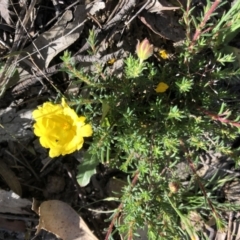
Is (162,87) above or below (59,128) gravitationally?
above

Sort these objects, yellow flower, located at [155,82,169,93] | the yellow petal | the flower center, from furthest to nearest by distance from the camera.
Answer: yellow flower, located at [155,82,169,93]
the flower center
the yellow petal

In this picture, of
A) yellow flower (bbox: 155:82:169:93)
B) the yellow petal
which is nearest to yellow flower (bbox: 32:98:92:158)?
the yellow petal

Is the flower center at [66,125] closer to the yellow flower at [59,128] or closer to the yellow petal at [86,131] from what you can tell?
the yellow flower at [59,128]

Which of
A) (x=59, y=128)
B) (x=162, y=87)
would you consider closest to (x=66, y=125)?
(x=59, y=128)

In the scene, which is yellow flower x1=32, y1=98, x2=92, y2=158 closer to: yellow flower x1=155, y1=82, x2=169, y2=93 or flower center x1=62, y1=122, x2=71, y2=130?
flower center x1=62, y1=122, x2=71, y2=130

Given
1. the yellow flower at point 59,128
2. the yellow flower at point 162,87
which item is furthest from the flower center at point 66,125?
the yellow flower at point 162,87

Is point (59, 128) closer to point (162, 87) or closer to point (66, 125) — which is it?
point (66, 125)

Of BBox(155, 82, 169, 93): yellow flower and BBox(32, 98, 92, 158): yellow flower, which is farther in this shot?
BBox(155, 82, 169, 93): yellow flower

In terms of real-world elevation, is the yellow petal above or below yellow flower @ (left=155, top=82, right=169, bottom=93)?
below
